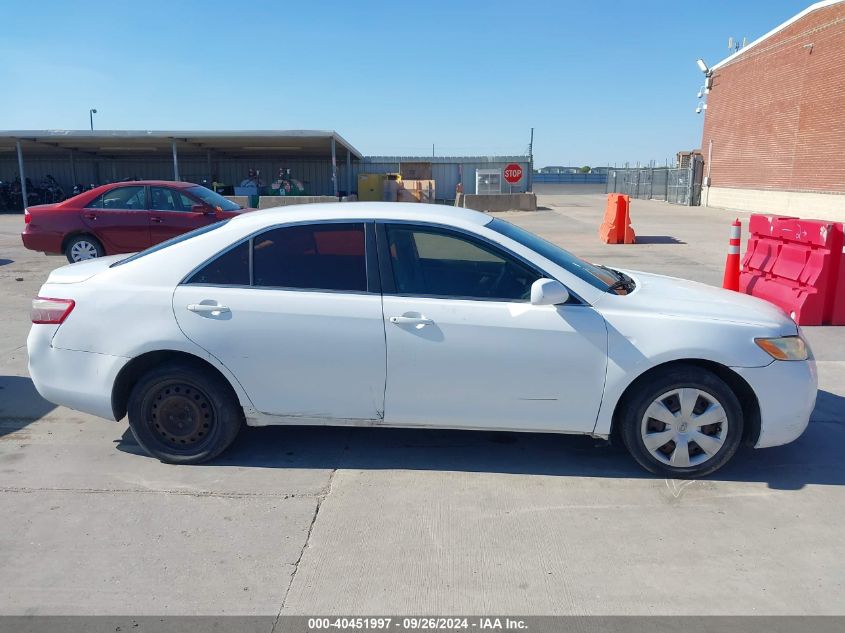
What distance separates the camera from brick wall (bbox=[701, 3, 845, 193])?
2541 centimetres

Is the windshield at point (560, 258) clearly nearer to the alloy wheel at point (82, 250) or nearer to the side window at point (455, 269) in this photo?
the side window at point (455, 269)

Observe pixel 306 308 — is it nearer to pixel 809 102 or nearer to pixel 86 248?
pixel 86 248

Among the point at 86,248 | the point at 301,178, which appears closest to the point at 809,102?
the point at 301,178

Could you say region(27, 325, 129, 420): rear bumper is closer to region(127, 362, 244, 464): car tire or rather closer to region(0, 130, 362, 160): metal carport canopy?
region(127, 362, 244, 464): car tire

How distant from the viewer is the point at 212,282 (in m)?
4.29

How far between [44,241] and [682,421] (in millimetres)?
11784

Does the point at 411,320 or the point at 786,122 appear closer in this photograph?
the point at 411,320

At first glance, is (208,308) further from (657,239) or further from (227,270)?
(657,239)

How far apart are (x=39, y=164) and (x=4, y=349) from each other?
30274 mm

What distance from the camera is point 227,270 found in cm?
430

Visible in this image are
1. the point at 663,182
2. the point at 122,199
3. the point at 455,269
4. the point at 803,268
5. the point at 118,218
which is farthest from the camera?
the point at 663,182

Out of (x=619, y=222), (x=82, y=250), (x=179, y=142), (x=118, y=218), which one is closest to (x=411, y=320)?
(x=118, y=218)

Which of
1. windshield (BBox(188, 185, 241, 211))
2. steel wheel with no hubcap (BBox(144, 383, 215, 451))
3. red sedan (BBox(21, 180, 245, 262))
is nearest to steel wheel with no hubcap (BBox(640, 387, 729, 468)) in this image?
steel wheel with no hubcap (BBox(144, 383, 215, 451))

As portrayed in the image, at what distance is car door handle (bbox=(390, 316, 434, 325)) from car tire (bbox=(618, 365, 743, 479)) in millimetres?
1294
